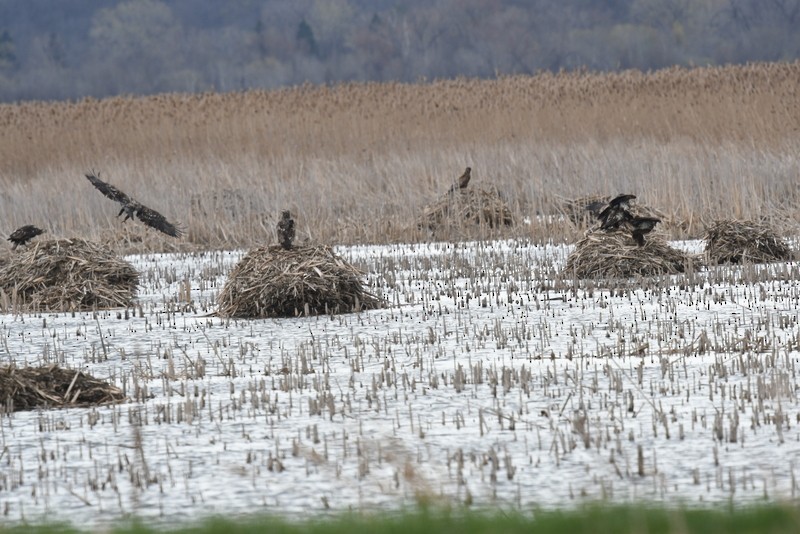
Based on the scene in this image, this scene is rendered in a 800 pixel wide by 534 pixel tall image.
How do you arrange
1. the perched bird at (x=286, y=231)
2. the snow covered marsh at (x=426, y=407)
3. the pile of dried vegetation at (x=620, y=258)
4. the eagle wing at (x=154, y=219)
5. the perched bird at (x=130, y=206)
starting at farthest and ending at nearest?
the eagle wing at (x=154, y=219), the perched bird at (x=130, y=206), the pile of dried vegetation at (x=620, y=258), the perched bird at (x=286, y=231), the snow covered marsh at (x=426, y=407)

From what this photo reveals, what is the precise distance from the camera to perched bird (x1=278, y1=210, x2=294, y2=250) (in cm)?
1104

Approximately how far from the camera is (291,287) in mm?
10633

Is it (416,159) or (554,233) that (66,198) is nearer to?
(416,159)

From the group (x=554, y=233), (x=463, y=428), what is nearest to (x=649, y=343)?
(x=463, y=428)

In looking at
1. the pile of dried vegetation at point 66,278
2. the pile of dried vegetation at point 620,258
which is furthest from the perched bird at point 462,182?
the pile of dried vegetation at point 66,278

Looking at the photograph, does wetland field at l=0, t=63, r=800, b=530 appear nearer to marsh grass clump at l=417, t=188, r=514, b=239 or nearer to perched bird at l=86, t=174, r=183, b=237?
marsh grass clump at l=417, t=188, r=514, b=239

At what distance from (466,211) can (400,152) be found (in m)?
6.43

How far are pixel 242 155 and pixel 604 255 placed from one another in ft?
43.9

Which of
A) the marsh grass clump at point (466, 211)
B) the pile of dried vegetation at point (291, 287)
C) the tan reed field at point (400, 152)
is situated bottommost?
the pile of dried vegetation at point (291, 287)

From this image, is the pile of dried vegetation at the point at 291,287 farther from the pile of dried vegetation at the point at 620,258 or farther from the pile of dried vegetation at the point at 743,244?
the pile of dried vegetation at the point at 743,244

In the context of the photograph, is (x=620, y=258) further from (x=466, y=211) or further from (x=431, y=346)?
(x=466, y=211)

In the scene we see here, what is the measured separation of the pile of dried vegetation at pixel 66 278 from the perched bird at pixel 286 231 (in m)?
1.79

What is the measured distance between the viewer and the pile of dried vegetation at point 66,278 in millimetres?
11641

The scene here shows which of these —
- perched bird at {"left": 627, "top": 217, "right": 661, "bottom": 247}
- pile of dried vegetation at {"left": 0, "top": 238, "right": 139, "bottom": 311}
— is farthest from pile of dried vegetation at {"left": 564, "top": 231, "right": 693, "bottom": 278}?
pile of dried vegetation at {"left": 0, "top": 238, "right": 139, "bottom": 311}
